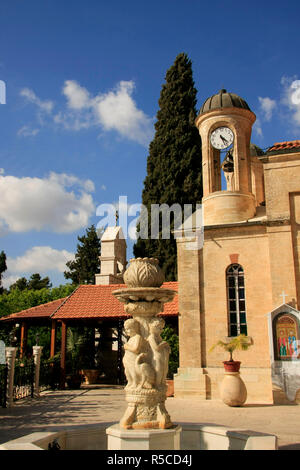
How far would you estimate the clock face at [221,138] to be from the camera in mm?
17016

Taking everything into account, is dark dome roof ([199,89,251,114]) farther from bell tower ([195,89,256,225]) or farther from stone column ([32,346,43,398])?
stone column ([32,346,43,398])

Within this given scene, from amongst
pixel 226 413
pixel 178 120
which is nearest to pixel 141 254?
pixel 178 120

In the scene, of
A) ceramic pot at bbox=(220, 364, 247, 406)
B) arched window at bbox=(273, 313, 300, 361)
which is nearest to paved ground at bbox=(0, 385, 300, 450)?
ceramic pot at bbox=(220, 364, 247, 406)

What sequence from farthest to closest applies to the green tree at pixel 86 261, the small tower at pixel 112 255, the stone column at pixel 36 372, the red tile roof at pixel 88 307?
→ 1. the green tree at pixel 86 261
2. the small tower at pixel 112 255
3. the red tile roof at pixel 88 307
4. the stone column at pixel 36 372

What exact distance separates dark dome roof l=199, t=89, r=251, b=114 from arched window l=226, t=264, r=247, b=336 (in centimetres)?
658

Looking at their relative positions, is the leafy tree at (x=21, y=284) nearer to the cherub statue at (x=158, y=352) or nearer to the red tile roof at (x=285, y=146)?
the red tile roof at (x=285, y=146)

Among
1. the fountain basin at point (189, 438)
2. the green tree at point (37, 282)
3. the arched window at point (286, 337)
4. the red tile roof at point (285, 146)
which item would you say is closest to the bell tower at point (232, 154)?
the red tile roof at point (285, 146)

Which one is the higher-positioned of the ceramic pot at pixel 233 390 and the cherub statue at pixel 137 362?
the cherub statue at pixel 137 362

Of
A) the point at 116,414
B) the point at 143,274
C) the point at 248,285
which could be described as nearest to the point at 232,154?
the point at 248,285

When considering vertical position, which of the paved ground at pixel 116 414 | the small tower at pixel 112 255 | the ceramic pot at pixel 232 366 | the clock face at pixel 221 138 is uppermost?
the clock face at pixel 221 138

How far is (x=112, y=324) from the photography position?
21406 mm

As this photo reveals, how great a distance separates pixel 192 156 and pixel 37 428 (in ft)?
78.7

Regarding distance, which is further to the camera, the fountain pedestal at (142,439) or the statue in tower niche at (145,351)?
the statue in tower niche at (145,351)

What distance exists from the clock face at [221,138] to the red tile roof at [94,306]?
677cm
